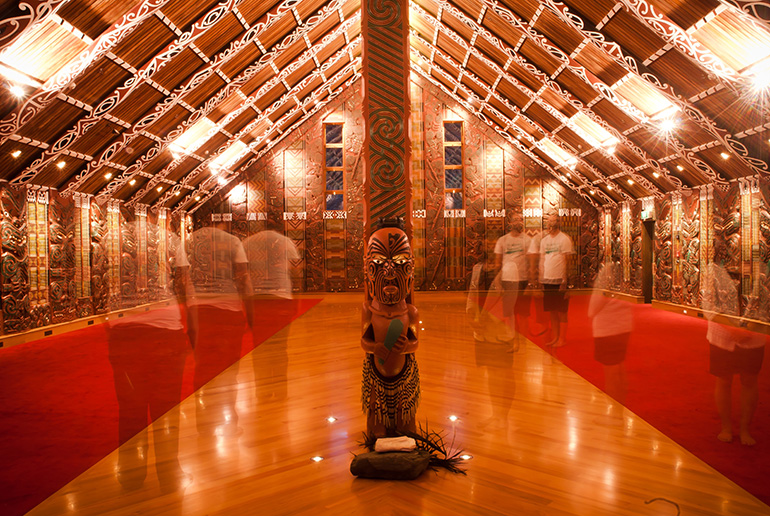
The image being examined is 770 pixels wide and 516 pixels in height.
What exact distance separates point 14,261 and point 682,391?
956 centimetres

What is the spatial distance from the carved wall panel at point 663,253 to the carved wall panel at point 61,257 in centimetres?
1284

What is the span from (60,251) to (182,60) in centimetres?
444

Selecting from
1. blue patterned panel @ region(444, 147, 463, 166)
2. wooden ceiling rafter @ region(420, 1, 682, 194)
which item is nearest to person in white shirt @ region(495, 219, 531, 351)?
wooden ceiling rafter @ region(420, 1, 682, 194)

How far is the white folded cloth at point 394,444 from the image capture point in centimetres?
289

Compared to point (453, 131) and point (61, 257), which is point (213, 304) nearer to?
point (61, 257)

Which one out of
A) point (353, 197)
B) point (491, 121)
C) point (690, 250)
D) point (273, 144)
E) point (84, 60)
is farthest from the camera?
point (353, 197)

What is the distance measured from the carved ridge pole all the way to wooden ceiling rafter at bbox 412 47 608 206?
845cm

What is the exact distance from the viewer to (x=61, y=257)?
8156mm

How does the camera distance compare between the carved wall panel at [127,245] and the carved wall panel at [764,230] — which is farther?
the carved wall panel at [127,245]

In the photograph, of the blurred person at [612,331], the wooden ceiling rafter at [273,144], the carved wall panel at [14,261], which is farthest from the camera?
the wooden ceiling rafter at [273,144]

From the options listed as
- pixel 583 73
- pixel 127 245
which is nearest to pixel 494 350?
pixel 583 73

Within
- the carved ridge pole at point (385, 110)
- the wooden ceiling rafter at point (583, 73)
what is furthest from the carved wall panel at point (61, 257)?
the wooden ceiling rafter at point (583, 73)

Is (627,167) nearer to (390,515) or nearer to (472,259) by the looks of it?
(472,259)

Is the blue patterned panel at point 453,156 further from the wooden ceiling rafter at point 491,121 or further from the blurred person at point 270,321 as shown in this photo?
the blurred person at point 270,321
